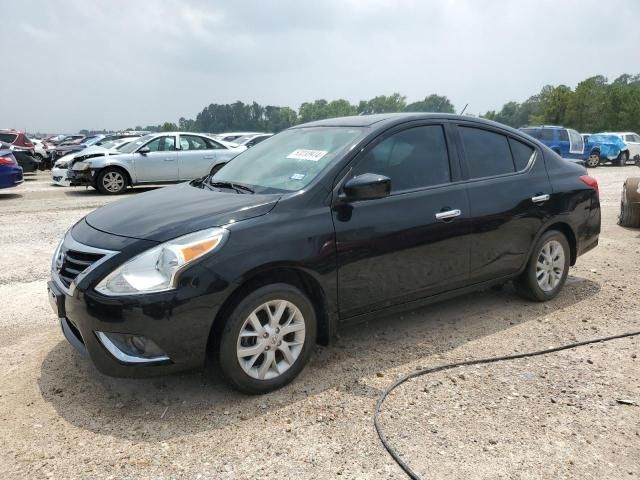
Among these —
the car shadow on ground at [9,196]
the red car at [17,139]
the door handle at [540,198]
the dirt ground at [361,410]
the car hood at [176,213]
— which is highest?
the red car at [17,139]

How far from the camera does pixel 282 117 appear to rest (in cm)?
10344

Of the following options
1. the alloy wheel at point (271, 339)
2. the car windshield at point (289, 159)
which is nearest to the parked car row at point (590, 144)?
the car windshield at point (289, 159)

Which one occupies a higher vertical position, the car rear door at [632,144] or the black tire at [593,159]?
the car rear door at [632,144]

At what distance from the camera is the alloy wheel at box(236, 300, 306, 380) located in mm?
3074

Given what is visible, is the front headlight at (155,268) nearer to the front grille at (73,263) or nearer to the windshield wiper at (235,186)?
the front grille at (73,263)

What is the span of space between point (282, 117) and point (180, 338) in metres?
104

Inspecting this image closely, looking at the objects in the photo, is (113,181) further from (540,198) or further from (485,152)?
(540,198)

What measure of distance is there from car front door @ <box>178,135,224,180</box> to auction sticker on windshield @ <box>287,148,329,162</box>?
10428mm

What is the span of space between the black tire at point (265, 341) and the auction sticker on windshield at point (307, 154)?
100cm

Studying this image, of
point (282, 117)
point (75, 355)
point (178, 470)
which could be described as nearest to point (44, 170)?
point (75, 355)

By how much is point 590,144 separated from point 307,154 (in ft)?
78.8

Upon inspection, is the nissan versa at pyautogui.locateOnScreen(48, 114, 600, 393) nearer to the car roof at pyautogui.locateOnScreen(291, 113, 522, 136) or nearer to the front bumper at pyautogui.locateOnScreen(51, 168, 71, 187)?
the car roof at pyautogui.locateOnScreen(291, 113, 522, 136)

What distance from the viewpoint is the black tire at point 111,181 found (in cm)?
1338

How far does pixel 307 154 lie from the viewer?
3828mm
